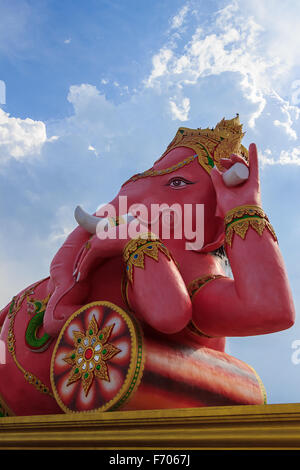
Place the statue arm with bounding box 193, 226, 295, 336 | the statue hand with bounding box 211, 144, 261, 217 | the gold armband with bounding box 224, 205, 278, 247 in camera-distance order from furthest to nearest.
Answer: the statue hand with bounding box 211, 144, 261, 217, the gold armband with bounding box 224, 205, 278, 247, the statue arm with bounding box 193, 226, 295, 336

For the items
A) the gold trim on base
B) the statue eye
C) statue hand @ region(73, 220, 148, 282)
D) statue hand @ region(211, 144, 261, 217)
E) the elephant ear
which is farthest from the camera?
the statue eye

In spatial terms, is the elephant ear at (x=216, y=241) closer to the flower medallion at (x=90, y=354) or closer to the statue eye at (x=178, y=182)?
the statue eye at (x=178, y=182)

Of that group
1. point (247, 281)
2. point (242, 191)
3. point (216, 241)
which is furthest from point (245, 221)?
point (216, 241)

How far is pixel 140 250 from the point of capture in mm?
3141

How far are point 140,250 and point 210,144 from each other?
134 cm

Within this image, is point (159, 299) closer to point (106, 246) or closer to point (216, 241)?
point (106, 246)

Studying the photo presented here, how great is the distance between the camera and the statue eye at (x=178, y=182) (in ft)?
12.5

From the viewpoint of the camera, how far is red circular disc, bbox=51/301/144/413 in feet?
9.29

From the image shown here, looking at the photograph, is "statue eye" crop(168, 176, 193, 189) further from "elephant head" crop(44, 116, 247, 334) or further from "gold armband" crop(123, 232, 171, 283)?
"gold armband" crop(123, 232, 171, 283)

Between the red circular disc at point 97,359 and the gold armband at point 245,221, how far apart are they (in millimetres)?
872

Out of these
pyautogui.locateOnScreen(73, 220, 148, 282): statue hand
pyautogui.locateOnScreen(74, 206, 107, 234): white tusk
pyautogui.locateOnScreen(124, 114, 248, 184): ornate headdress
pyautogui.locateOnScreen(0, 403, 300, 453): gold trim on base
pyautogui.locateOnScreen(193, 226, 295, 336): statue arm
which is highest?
pyautogui.locateOnScreen(124, 114, 248, 184): ornate headdress

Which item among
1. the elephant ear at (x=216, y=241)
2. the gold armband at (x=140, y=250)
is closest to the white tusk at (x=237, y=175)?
the elephant ear at (x=216, y=241)

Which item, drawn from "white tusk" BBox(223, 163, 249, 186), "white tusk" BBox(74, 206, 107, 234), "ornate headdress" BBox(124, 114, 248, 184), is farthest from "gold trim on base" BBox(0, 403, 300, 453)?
"ornate headdress" BBox(124, 114, 248, 184)

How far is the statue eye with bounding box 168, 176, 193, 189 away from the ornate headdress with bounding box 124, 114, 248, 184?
0.10 m
